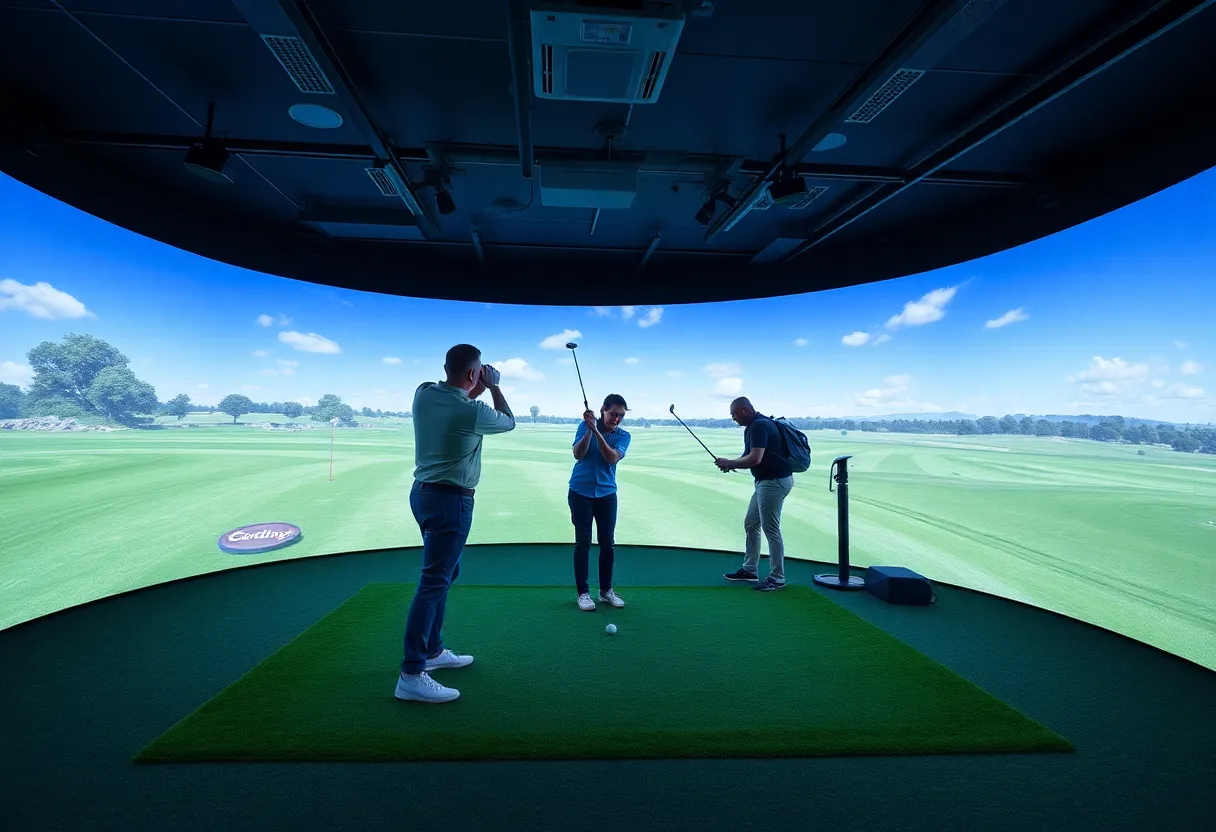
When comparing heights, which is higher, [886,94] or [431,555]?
[886,94]

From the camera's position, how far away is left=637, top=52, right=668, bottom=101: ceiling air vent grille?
2.20m

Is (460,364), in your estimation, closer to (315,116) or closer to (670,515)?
(315,116)

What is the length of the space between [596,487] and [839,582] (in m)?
2.32

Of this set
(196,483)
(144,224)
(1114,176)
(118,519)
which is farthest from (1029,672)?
→ (196,483)

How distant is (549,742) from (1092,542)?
34.9ft

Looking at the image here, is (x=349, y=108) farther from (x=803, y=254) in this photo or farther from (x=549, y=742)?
(x=803, y=254)

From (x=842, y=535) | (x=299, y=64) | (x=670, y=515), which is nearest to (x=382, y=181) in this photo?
(x=299, y=64)

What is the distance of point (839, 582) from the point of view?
157 inches

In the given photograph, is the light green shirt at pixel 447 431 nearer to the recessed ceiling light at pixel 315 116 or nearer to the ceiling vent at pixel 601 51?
the ceiling vent at pixel 601 51

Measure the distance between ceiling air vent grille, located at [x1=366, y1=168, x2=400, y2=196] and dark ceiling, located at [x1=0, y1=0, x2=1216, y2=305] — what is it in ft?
0.05

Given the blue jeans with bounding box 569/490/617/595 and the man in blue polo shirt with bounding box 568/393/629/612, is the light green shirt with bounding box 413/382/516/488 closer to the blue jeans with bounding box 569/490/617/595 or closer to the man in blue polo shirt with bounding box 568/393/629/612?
the man in blue polo shirt with bounding box 568/393/629/612

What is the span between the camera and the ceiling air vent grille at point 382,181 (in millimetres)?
3281

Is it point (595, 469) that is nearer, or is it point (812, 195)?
point (595, 469)

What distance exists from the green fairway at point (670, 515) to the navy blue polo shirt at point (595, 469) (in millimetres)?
441
